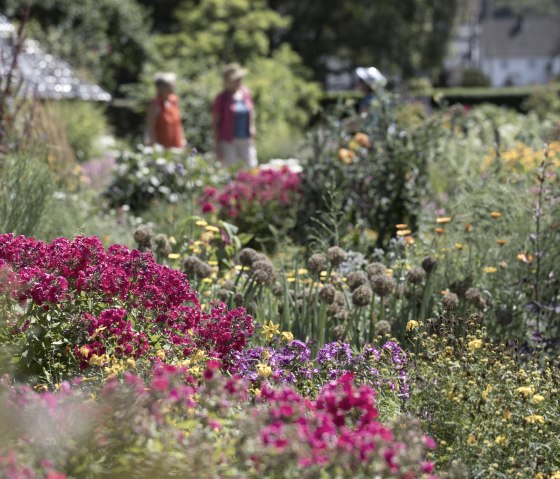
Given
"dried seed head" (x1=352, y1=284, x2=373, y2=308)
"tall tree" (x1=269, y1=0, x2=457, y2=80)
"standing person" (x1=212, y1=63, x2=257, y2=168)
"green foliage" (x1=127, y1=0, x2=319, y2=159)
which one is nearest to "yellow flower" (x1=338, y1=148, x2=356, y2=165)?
"dried seed head" (x1=352, y1=284, x2=373, y2=308)

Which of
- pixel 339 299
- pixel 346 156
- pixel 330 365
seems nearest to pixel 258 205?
pixel 346 156

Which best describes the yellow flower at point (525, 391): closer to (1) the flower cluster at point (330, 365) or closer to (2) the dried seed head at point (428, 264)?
(1) the flower cluster at point (330, 365)

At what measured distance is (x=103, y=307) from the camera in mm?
3928

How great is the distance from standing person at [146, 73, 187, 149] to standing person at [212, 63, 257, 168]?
49cm

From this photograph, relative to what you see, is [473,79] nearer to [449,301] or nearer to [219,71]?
[219,71]

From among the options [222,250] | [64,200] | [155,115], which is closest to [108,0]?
[155,115]

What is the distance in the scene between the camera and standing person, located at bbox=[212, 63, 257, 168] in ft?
37.9

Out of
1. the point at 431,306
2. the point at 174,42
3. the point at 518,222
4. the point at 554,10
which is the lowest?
the point at 431,306

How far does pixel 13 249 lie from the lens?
3.93 meters

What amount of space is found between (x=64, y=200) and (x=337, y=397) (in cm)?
577

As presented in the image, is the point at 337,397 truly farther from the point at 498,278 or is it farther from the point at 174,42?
the point at 174,42

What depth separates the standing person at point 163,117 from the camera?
38.1 feet

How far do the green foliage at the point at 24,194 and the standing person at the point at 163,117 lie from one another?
5.40 metres

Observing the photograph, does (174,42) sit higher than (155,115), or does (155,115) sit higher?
(174,42)
